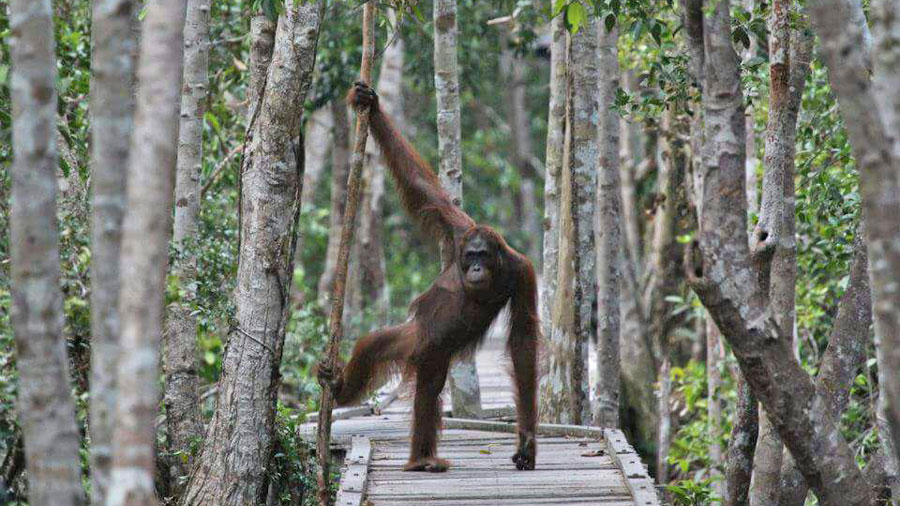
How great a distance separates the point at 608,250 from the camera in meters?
8.99

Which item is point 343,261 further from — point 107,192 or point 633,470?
point 107,192

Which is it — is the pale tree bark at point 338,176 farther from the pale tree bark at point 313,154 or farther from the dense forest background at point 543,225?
the pale tree bark at point 313,154

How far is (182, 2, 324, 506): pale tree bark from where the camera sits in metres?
5.69

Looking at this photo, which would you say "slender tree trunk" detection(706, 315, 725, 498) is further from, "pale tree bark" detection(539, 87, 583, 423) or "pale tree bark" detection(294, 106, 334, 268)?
"pale tree bark" detection(294, 106, 334, 268)

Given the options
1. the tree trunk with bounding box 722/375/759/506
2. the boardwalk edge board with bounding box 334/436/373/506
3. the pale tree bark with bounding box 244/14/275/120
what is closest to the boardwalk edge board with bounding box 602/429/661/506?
the tree trunk with bounding box 722/375/759/506

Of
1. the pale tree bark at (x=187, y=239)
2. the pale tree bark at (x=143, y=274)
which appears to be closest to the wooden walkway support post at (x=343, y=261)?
the pale tree bark at (x=187, y=239)

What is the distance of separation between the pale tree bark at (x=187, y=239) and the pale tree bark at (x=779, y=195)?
3280 millimetres

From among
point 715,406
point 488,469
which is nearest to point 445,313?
point 488,469

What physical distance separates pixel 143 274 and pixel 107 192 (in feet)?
1.23

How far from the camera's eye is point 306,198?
45.8 feet

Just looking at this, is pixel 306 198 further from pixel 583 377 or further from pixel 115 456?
pixel 115 456

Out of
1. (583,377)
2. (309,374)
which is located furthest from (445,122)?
(309,374)

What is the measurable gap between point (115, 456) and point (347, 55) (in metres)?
8.90

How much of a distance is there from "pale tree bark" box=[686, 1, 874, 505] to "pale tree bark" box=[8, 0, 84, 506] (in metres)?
2.45
